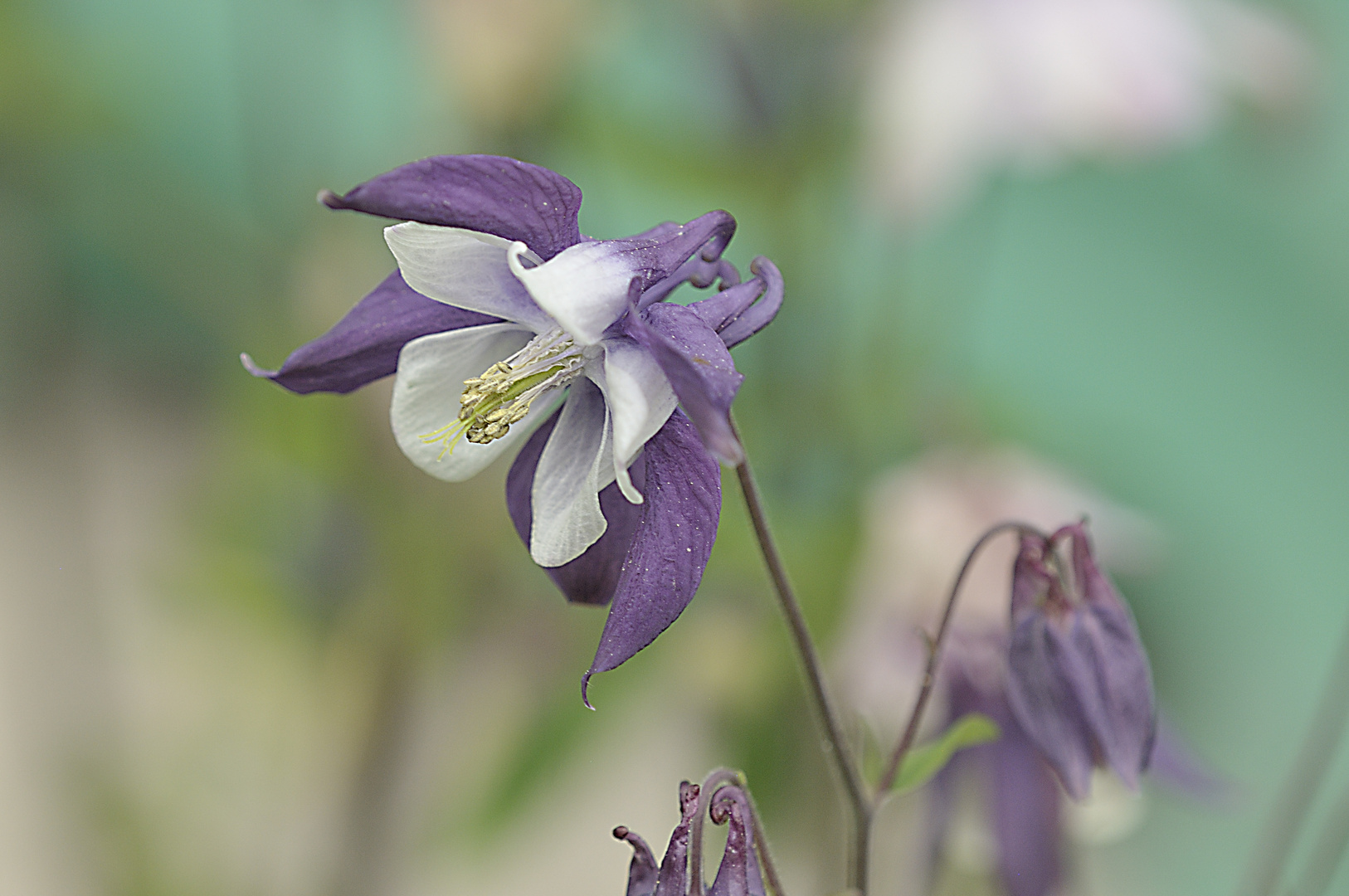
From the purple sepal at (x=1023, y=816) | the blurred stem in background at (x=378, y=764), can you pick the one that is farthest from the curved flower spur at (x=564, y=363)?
the blurred stem in background at (x=378, y=764)

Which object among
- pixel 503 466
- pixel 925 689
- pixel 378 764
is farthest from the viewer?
pixel 503 466

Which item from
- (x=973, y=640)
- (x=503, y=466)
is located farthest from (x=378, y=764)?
(x=973, y=640)

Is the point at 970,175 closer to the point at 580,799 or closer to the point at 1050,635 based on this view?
the point at 1050,635

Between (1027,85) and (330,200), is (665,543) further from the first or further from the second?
(1027,85)

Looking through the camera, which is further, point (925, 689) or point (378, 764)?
point (378, 764)

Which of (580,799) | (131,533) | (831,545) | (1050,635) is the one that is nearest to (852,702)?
(831,545)

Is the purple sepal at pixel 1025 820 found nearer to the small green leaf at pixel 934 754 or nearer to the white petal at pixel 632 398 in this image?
the small green leaf at pixel 934 754

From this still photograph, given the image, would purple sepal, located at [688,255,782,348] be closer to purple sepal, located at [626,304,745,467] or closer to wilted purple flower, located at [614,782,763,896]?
purple sepal, located at [626,304,745,467]
